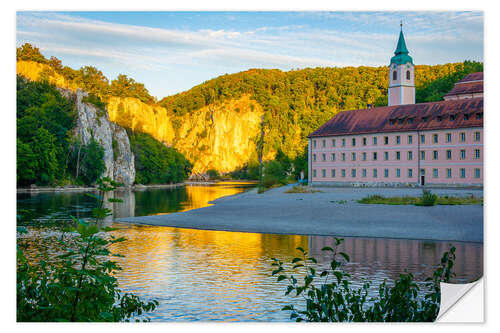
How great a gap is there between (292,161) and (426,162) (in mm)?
23459

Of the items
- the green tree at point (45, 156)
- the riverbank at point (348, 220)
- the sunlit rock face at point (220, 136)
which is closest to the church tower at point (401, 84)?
the riverbank at point (348, 220)

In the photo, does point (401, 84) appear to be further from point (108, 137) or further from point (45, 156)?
point (45, 156)

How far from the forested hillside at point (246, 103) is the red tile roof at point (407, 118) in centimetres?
320

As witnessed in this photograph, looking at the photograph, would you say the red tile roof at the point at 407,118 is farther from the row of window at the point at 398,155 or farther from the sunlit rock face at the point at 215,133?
the sunlit rock face at the point at 215,133

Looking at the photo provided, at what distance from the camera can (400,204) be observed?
24.7 meters

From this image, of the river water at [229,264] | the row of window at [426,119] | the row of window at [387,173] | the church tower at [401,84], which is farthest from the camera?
the church tower at [401,84]

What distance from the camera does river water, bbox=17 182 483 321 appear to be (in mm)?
8789

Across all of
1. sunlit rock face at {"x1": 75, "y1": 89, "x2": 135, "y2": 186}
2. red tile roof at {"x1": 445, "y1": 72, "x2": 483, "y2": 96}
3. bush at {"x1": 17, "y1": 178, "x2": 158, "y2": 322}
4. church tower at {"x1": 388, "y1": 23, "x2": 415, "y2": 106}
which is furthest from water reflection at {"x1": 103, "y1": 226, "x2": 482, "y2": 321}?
church tower at {"x1": 388, "y1": 23, "x2": 415, "y2": 106}

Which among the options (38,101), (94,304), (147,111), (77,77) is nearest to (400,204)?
(94,304)

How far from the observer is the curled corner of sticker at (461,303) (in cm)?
634

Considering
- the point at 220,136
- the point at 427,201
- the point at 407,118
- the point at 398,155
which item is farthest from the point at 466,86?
the point at 220,136

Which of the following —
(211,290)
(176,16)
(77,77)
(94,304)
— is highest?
(77,77)

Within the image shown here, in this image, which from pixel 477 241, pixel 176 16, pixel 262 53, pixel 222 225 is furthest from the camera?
pixel 222 225

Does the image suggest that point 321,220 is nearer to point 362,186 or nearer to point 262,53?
point 262,53
